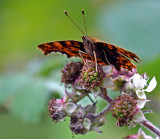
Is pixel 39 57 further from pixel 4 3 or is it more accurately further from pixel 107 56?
pixel 107 56

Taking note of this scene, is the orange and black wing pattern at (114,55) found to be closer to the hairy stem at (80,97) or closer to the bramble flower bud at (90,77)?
the bramble flower bud at (90,77)

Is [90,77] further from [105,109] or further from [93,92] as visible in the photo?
A: [105,109]

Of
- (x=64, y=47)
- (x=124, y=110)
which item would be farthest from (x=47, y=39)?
(x=124, y=110)

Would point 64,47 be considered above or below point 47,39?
below

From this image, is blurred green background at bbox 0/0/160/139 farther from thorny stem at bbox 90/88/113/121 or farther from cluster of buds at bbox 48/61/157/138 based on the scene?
thorny stem at bbox 90/88/113/121

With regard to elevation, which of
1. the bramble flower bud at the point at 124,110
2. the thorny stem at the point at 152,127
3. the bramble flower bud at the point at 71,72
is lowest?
the thorny stem at the point at 152,127

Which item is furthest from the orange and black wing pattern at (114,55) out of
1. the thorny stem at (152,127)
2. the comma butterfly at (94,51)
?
the thorny stem at (152,127)
